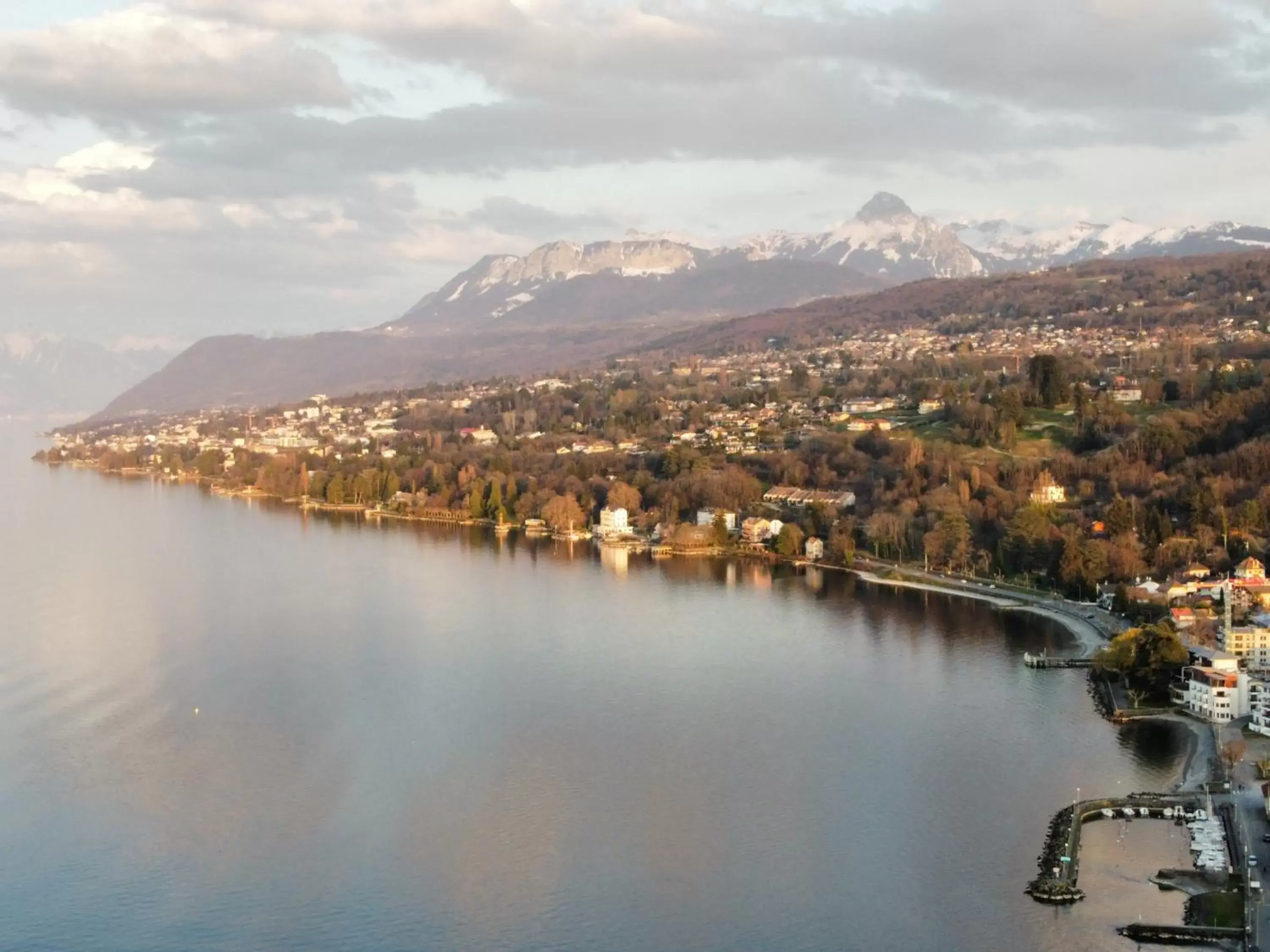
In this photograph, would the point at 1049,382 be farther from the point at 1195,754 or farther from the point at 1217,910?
the point at 1217,910

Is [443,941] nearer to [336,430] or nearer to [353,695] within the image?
[353,695]

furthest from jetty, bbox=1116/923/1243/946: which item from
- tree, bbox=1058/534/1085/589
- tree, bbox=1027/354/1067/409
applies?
tree, bbox=1027/354/1067/409

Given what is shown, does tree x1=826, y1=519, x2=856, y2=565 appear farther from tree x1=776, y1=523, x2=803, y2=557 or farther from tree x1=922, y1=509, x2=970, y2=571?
tree x1=922, y1=509, x2=970, y2=571

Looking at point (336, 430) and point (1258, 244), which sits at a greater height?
point (1258, 244)

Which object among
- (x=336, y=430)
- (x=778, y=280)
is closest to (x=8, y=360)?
(x=778, y=280)

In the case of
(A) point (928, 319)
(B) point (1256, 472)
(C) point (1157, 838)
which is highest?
(A) point (928, 319)
